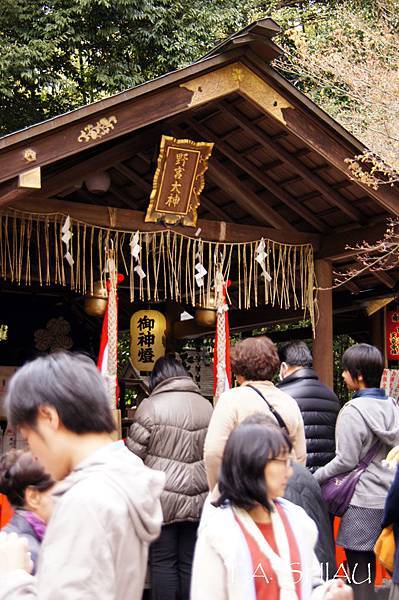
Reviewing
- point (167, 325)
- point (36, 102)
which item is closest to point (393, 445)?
point (167, 325)

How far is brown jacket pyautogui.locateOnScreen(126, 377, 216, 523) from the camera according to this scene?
6.01m

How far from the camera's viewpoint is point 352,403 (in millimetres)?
5641

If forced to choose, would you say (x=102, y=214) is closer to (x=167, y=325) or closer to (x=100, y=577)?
(x=167, y=325)

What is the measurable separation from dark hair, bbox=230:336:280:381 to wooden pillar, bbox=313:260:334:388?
389cm

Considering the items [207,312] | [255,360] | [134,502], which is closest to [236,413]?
[255,360]

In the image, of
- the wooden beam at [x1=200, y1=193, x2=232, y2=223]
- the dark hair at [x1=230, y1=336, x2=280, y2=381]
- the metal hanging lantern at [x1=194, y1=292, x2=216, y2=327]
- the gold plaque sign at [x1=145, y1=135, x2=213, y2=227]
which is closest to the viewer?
the dark hair at [x1=230, y1=336, x2=280, y2=381]

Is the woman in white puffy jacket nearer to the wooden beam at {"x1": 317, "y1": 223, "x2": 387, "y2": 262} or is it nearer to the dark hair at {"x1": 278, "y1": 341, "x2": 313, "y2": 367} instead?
the dark hair at {"x1": 278, "y1": 341, "x2": 313, "y2": 367}

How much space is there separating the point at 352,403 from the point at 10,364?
6972 millimetres

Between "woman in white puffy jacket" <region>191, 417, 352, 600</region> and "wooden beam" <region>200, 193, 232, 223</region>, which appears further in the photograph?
"wooden beam" <region>200, 193, 232, 223</region>

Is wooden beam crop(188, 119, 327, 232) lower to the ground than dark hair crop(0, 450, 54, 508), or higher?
higher

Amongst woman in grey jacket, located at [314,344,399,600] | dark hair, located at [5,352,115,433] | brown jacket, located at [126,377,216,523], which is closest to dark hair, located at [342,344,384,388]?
woman in grey jacket, located at [314,344,399,600]

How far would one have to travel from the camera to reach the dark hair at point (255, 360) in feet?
16.0

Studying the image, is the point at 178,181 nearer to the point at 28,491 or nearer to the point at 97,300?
the point at 97,300

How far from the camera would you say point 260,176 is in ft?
28.9
